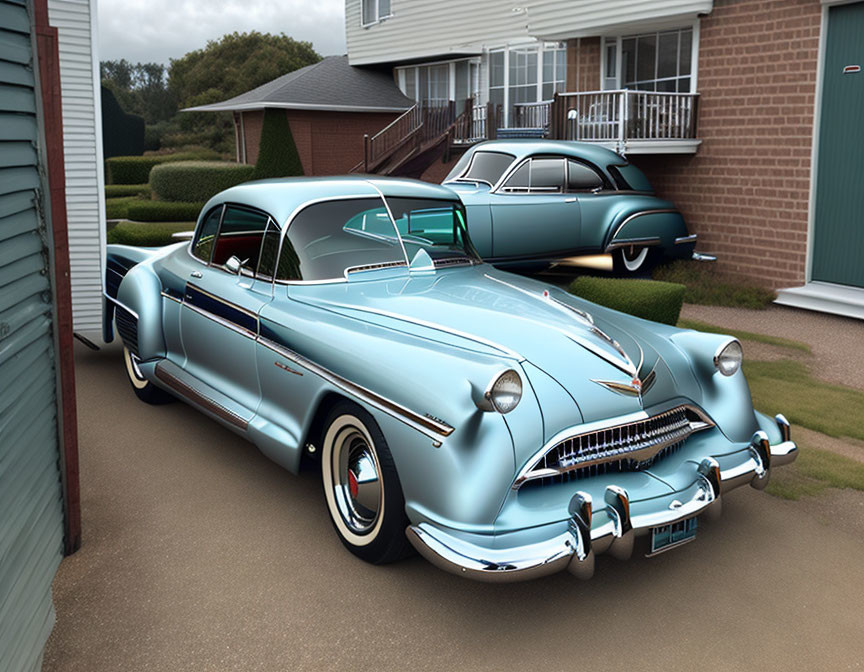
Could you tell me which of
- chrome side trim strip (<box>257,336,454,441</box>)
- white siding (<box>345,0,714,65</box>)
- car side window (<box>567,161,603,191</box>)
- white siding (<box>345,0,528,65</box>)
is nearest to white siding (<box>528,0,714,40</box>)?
white siding (<box>345,0,714,65</box>)

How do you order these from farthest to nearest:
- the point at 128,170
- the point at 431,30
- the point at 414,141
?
the point at 128,170
the point at 431,30
the point at 414,141

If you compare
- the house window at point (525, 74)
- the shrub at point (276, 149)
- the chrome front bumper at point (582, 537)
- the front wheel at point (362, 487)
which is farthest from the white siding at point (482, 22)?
the front wheel at point (362, 487)

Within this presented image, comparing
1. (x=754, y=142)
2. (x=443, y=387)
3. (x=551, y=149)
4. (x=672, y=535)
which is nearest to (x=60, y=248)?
(x=443, y=387)

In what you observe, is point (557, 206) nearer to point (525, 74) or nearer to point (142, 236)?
point (142, 236)

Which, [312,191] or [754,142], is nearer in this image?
[312,191]

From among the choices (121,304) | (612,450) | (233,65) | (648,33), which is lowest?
(612,450)

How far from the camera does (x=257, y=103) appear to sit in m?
25.8

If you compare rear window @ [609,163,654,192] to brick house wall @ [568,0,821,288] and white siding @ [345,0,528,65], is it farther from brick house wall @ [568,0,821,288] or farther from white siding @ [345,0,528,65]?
white siding @ [345,0,528,65]

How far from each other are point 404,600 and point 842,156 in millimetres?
9211

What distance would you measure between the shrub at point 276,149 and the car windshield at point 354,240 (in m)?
21.3

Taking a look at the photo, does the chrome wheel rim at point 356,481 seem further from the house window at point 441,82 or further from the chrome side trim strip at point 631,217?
the house window at point 441,82

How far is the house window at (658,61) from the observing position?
1380 cm

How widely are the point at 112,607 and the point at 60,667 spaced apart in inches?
17.0

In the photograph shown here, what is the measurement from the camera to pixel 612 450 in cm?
371
